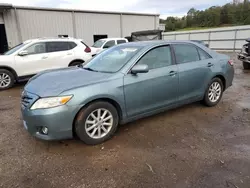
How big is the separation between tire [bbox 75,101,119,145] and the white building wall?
14265 mm

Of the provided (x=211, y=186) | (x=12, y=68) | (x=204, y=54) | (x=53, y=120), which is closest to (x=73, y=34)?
(x=12, y=68)

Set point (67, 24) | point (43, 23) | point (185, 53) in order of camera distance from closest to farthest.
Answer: point (185, 53), point (43, 23), point (67, 24)

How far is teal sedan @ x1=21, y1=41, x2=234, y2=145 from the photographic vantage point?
2811 mm

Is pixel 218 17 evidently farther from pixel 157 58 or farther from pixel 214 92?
pixel 157 58

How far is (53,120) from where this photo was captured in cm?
274

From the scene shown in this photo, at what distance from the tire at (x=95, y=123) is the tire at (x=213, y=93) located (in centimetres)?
238

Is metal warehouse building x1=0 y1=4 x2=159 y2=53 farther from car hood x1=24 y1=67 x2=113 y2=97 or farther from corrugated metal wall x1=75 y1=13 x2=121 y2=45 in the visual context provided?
car hood x1=24 y1=67 x2=113 y2=97

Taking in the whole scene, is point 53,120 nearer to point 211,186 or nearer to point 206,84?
point 211,186

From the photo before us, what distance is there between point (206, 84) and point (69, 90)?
2.97 m

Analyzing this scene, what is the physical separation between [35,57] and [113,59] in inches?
177

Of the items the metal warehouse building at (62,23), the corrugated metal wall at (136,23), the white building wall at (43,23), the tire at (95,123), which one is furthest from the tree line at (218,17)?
the tire at (95,123)

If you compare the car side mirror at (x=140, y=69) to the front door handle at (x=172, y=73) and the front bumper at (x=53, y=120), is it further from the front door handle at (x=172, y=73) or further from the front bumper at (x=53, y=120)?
the front bumper at (x=53, y=120)

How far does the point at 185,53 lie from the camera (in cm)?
414

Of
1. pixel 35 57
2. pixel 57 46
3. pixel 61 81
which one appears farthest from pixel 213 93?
pixel 35 57
